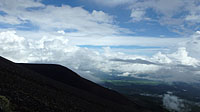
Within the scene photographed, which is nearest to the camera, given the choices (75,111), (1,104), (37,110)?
(1,104)

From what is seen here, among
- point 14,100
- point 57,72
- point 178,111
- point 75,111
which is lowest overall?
point 178,111

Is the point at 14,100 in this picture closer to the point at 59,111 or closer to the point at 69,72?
the point at 59,111

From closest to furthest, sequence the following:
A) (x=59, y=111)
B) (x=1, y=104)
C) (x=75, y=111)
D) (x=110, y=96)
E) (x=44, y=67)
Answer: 1. (x=1, y=104)
2. (x=59, y=111)
3. (x=75, y=111)
4. (x=110, y=96)
5. (x=44, y=67)

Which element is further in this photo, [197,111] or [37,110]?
[197,111]

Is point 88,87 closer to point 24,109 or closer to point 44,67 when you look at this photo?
point 44,67

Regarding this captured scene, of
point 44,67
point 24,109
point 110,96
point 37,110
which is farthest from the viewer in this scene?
point 44,67

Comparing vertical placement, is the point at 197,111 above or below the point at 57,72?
below

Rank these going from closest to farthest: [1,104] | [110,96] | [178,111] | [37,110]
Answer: [1,104] → [37,110] → [110,96] → [178,111]

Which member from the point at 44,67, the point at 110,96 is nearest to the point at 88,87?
the point at 110,96

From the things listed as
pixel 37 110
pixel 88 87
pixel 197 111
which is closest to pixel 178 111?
pixel 197 111
